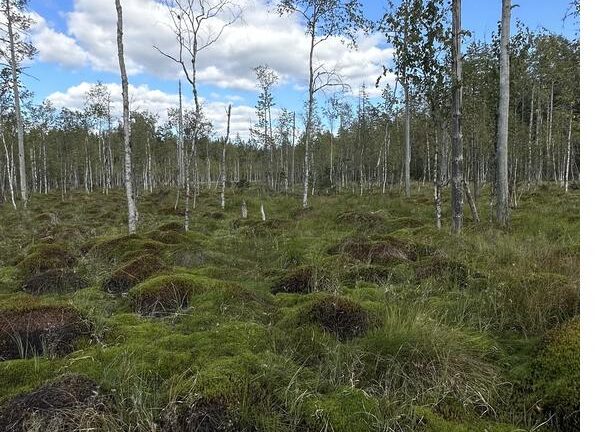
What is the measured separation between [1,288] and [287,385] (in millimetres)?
6077

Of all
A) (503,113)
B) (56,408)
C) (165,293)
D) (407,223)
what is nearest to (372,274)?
(165,293)

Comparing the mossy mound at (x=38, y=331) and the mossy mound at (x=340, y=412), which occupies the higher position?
the mossy mound at (x=38, y=331)

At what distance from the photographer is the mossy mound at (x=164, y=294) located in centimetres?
529

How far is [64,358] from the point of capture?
3.77 m

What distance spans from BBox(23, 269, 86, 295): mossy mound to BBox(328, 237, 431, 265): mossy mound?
15.0 feet

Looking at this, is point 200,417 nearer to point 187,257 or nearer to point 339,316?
point 339,316

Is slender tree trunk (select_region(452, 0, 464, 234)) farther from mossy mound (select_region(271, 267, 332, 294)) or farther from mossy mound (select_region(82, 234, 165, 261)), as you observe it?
mossy mound (select_region(82, 234, 165, 261))

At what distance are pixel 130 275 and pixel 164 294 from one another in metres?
1.52

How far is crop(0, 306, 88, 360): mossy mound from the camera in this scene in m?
4.05

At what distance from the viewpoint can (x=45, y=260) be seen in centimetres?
838

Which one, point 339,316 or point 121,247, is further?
point 121,247

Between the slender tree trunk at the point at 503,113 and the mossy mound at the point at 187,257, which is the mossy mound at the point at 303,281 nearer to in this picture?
the mossy mound at the point at 187,257

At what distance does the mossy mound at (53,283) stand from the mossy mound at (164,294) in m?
1.81

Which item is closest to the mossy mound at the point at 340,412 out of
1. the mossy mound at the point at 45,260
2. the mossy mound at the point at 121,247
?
the mossy mound at the point at 121,247
